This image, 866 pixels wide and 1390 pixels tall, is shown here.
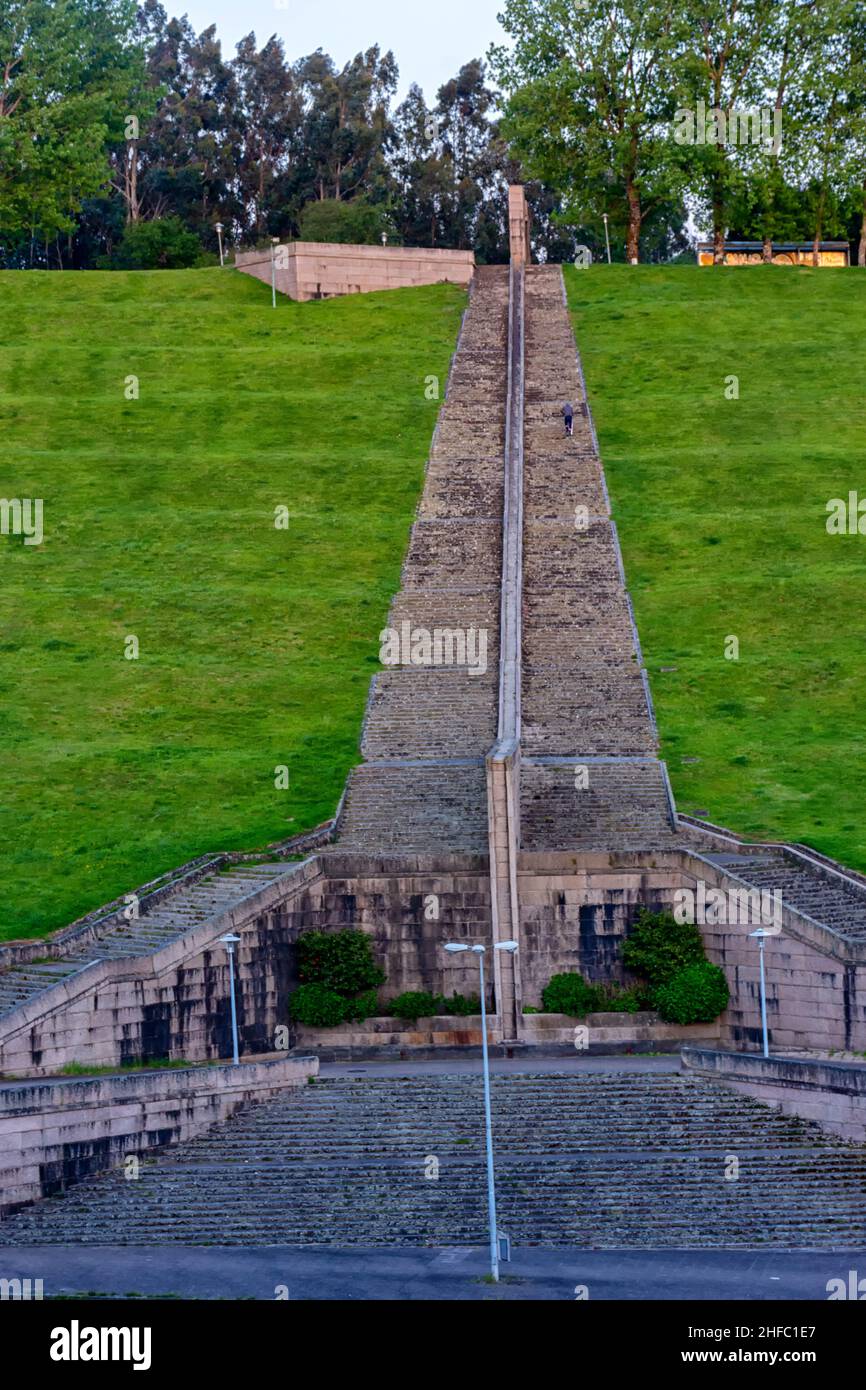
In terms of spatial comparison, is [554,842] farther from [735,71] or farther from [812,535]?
[735,71]

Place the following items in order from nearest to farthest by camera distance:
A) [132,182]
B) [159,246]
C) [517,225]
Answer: [517,225] < [159,246] < [132,182]

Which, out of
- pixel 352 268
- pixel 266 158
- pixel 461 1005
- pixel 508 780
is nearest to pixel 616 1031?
pixel 461 1005

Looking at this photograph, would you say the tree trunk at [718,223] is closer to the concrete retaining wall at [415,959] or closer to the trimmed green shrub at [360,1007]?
the concrete retaining wall at [415,959]

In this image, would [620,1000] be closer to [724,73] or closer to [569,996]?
[569,996]

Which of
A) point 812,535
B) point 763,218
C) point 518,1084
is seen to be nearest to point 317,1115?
point 518,1084

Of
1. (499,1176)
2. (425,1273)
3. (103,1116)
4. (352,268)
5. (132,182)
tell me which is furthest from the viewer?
(132,182)

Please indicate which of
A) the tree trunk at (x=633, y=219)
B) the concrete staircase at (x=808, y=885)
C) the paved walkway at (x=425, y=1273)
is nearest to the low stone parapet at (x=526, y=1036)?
the concrete staircase at (x=808, y=885)
